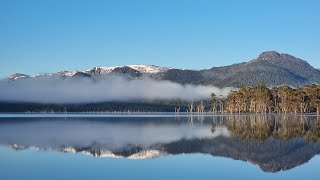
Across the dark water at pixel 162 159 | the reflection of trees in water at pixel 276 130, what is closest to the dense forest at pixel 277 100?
the reflection of trees in water at pixel 276 130

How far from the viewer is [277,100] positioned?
17175 centimetres

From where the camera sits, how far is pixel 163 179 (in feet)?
Result: 65.8

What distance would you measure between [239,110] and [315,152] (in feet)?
457

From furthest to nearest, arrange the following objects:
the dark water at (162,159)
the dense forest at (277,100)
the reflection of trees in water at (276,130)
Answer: the dense forest at (277,100) → the reflection of trees in water at (276,130) → the dark water at (162,159)

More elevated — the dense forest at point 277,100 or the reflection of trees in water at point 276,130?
the dense forest at point 277,100

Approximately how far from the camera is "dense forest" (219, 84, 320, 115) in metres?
153

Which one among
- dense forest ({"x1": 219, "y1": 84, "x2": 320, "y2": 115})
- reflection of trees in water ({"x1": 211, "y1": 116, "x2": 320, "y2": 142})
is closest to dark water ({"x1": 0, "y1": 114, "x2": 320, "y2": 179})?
reflection of trees in water ({"x1": 211, "y1": 116, "x2": 320, "y2": 142})

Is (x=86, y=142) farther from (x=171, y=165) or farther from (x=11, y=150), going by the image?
(x=171, y=165)

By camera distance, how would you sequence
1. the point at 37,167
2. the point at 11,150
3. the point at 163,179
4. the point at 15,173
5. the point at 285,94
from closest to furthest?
the point at 163,179 → the point at 15,173 → the point at 37,167 → the point at 11,150 → the point at 285,94

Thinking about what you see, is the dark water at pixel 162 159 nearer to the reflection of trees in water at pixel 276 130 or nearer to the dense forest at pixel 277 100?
the reflection of trees in water at pixel 276 130

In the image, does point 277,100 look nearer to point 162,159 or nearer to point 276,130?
point 276,130

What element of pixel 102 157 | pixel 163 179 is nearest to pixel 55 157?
pixel 102 157

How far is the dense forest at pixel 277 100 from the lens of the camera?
153000 mm

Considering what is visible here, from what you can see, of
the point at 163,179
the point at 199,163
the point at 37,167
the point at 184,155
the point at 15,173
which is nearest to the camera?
the point at 163,179
